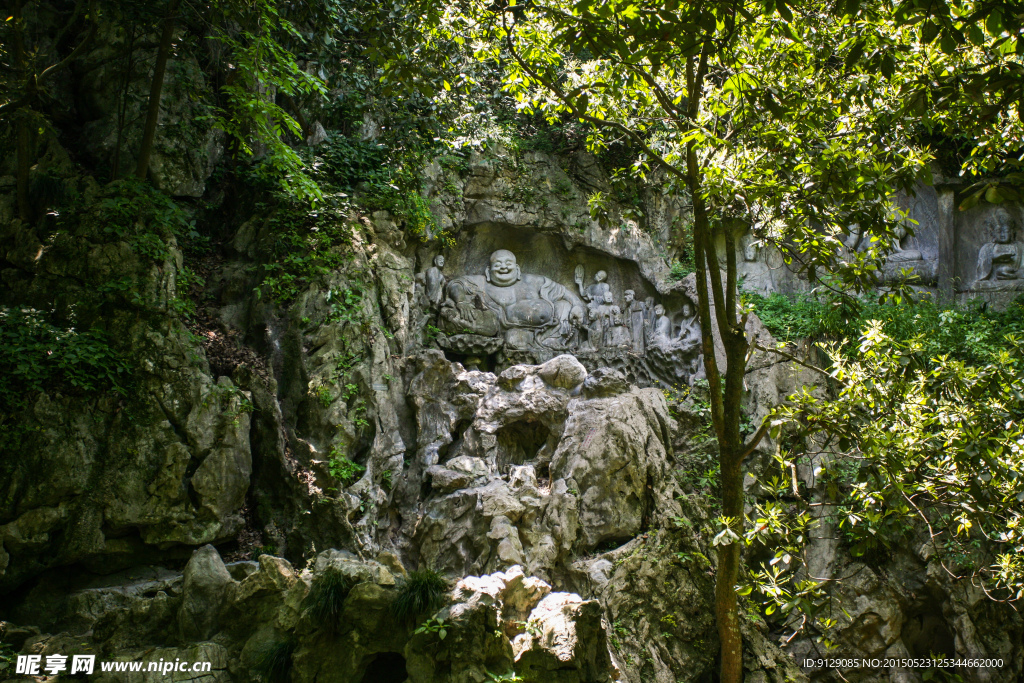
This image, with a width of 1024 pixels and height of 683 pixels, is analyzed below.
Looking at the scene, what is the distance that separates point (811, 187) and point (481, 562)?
5.20 metres

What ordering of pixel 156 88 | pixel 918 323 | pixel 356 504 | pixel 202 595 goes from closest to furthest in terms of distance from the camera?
pixel 202 595
pixel 356 504
pixel 156 88
pixel 918 323

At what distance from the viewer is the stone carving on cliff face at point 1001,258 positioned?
11.6 m

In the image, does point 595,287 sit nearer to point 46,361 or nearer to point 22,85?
point 46,361

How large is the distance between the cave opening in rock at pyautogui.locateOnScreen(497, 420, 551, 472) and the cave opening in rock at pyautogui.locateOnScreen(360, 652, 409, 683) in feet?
12.6

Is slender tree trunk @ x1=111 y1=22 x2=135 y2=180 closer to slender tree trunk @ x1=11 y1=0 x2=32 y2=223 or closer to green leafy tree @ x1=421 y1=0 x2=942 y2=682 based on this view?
slender tree trunk @ x1=11 y1=0 x2=32 y2=223

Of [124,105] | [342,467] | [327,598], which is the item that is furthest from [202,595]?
[124,105]

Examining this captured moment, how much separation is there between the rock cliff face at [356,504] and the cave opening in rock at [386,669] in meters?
0.02

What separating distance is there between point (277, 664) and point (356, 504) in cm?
222

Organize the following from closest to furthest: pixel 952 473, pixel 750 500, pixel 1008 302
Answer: pixel 952 473 < pixel 750 500 < pixel 1008 302

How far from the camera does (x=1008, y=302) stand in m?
11.1

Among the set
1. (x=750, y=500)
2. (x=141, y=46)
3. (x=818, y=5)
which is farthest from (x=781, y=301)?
(x=141, y=46)

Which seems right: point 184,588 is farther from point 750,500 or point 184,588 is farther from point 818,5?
point 818,5

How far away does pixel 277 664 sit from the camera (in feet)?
16.9

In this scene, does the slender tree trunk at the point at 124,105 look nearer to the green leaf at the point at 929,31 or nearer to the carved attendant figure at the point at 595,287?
the carved attendant figure at the point at 595,287
